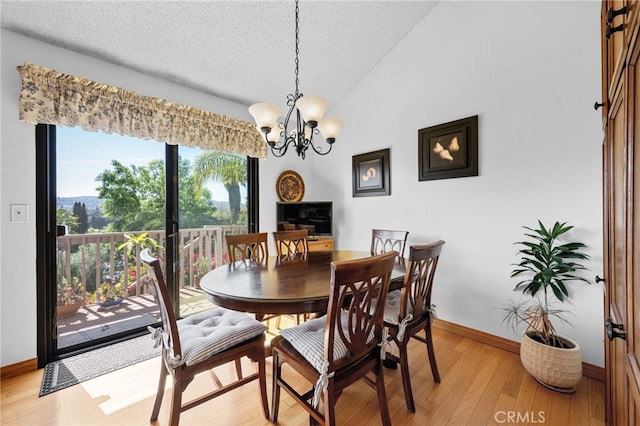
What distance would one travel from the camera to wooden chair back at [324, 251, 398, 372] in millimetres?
1106

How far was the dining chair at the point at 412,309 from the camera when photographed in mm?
1541

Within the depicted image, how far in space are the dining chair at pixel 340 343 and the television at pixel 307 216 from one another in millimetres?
2105

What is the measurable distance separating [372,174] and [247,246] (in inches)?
70.5

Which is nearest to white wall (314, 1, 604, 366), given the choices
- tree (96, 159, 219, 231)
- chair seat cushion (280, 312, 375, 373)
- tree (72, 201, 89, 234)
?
chair seat cushion (280, 312, 375, 373)

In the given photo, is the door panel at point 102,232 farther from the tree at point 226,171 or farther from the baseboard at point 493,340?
the baseboard at point 493,340

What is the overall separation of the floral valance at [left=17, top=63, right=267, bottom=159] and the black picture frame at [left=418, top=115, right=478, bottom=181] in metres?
2.14

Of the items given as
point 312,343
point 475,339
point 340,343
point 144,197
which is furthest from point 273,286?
point 475,339

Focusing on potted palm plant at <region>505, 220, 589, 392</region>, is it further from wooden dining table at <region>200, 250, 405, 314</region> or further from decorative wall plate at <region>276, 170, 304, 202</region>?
decorative wall plate at <region>276, 170, 304, 202</region>

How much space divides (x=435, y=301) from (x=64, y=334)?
138 inches

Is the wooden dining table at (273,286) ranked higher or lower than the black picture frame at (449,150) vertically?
lower

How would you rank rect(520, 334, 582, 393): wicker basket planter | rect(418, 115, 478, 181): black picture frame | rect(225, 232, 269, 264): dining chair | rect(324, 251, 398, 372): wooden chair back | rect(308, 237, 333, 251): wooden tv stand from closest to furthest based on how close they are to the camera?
rect(324, 251, 398, 372): wooden chair back → rect(520, 334, 582, 393): wicker basket planter → rect(225, 232, 269, 264): dining chair → rect(418, 115, 478, 181): black picture frame → rect(308, 237, 333, 251): wooden tv stand

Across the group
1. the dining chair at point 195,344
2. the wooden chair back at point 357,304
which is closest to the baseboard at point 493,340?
the wooden chair back at point 357,304

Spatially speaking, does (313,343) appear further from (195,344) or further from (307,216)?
(307,216)

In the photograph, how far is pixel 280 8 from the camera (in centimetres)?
225
